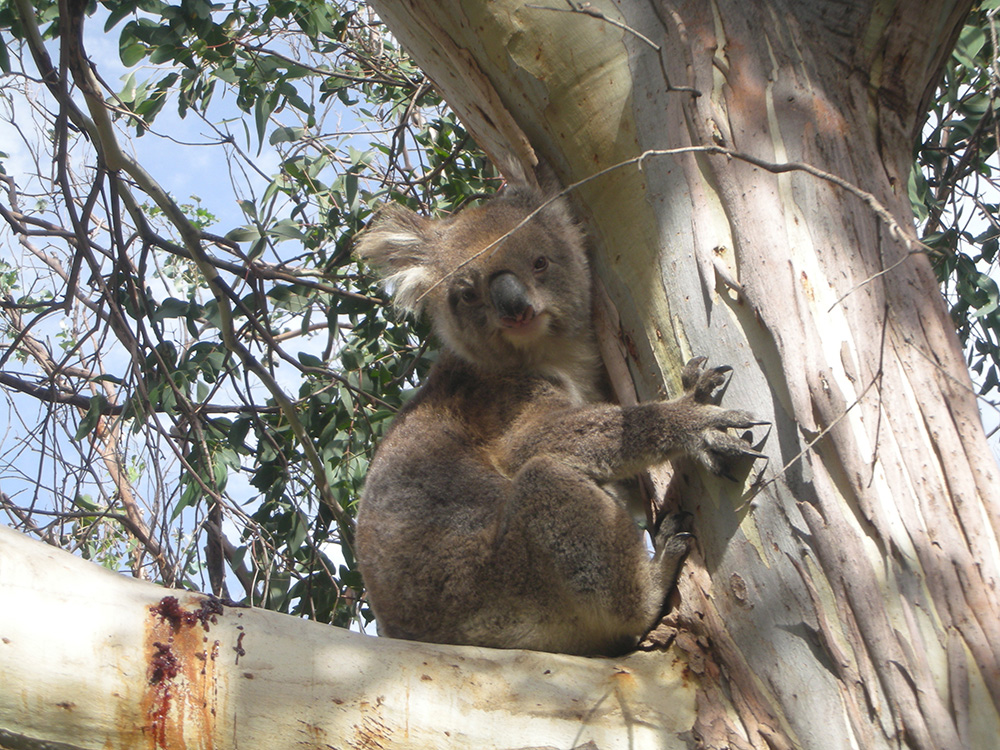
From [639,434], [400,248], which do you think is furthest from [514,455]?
[400,248]

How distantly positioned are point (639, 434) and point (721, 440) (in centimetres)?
44

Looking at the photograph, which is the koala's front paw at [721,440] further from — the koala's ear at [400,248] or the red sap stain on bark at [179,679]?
the koala's ear at [400,248]

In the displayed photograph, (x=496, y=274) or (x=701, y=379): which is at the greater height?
(x=496, y=274)

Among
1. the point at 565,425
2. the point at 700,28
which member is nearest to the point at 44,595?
the point at 565,425

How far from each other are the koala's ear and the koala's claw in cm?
164

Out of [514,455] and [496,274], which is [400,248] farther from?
[514,455]

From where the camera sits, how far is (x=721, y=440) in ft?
7.61

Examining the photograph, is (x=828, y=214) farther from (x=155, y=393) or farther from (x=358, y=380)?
(x=155, y=393)

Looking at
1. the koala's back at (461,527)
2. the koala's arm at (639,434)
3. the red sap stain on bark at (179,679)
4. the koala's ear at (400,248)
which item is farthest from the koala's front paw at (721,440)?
the koala's ear at (400,248)

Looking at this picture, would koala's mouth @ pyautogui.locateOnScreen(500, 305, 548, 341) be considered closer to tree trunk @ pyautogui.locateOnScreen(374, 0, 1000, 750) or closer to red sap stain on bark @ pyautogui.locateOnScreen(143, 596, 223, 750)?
tree trunk @ pyautogui.locateOnScreen(374, 0, 1000, 750)

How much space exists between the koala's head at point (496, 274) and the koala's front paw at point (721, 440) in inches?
42.3

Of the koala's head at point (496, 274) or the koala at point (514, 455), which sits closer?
the koala at point (514, 455)

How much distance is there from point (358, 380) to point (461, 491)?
3.90ft

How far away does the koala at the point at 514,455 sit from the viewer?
268 centimetres
